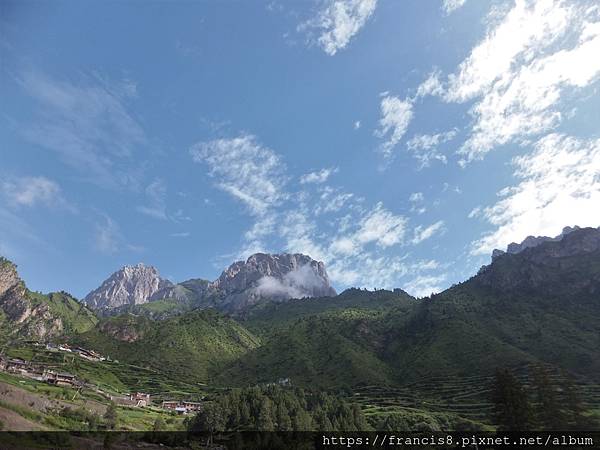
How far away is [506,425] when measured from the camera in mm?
58500

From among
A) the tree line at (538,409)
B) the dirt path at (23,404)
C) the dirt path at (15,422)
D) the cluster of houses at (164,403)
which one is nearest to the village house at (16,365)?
the cluster of houses at (164,403)

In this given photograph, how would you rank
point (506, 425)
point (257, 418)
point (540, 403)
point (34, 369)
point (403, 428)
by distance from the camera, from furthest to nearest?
point (34, 369) → point (257, 418) → point (403, 428) → point (540, 403) → point (506, 425)

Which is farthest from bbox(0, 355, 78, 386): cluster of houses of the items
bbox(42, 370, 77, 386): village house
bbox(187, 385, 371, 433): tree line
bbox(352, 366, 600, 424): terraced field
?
bbox(352, 366, 600, 424): terraced field

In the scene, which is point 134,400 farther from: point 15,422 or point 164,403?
point 15,422

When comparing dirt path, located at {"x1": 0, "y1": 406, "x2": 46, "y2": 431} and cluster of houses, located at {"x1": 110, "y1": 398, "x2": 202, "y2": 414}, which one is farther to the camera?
cluster of houses, located at {"x1": 110, "y1": 398, "x2": 202, "y2": 414}

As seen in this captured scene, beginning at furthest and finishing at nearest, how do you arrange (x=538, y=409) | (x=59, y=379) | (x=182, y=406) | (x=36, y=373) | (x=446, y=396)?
(x=446, y=396) < (x=36, y=373) < (x=182, y=406) < (x=59, y=379) < (x=538, y=409)

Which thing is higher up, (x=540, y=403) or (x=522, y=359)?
(x=522, y=359)

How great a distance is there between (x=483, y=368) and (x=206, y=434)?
436ft

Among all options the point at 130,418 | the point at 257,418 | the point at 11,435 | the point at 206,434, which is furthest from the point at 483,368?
the point at 11,435

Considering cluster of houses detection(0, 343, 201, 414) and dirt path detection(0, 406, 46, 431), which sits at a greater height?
cluster of houses detection(0, 343, 201, 414)

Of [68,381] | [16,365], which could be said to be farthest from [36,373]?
[68,381]

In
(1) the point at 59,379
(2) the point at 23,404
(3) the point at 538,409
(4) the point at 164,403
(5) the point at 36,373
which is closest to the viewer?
(3) the point at 538,409

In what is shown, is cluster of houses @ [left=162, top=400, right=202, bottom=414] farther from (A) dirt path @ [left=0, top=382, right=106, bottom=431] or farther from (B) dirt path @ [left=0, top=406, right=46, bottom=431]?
(B) dirt path @ [left=0, top=406, right=46, bottom=431]

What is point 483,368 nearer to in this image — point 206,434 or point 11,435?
point 206,434
